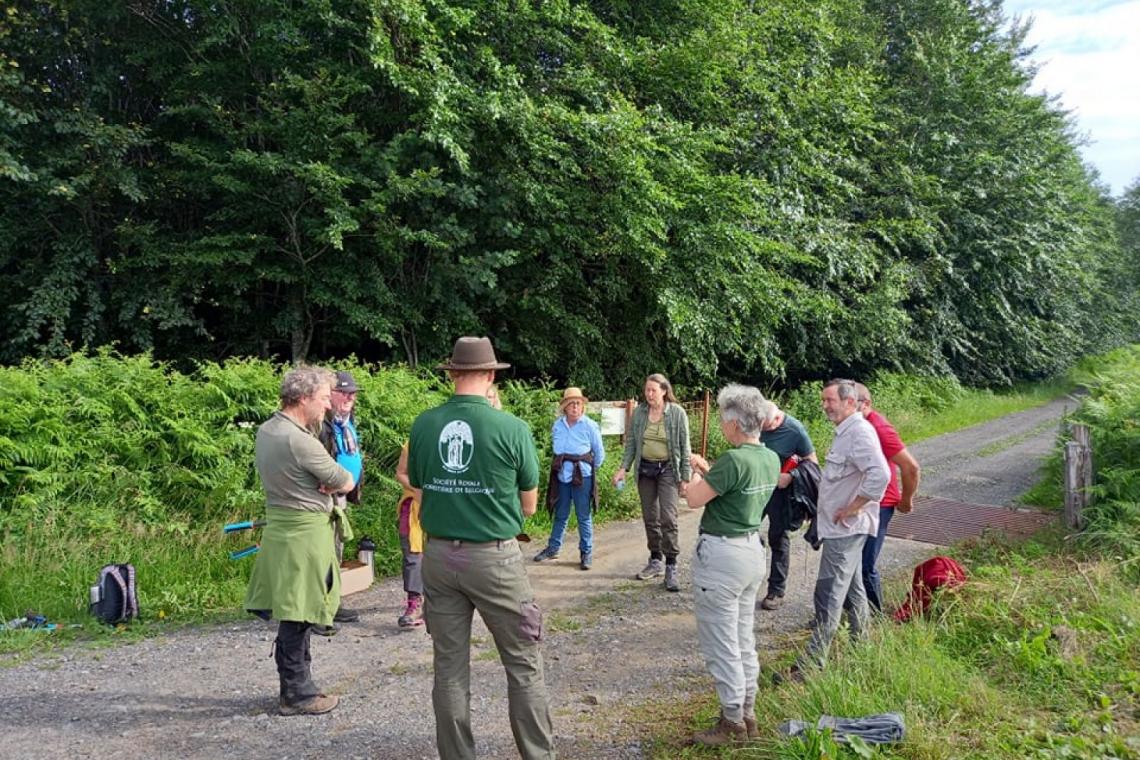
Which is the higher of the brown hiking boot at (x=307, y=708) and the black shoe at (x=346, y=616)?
the black shoe at (x=346, y=616)

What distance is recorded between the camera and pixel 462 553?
3348 millimetres

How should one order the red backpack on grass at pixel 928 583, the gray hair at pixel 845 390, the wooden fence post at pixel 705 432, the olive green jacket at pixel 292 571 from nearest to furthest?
the olive green jacket at pixel 292 571 < the gray hair at pixel 845 390 < the red backpack on grass at pixel 928 583 < the wooden fence post at pixel 705 432

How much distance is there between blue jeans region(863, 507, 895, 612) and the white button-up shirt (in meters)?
0.70

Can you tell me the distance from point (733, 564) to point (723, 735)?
0.86 metres

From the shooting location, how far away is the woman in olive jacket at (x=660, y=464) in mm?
6566

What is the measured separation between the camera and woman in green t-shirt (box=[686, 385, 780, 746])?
3.69 meters

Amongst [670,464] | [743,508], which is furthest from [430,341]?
[743,508]

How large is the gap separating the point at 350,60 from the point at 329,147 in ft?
5.18

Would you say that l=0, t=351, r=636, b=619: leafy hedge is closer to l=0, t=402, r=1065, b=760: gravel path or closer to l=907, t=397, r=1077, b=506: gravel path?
l=0, t=402, r=1065, b=760: gravel path

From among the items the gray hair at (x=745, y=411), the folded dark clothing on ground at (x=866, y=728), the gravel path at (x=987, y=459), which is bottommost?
the folded dark clothing on ground at (x=866, y=728)

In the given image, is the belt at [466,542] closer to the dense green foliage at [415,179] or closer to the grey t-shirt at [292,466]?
the grey t-shirt at [292,466]

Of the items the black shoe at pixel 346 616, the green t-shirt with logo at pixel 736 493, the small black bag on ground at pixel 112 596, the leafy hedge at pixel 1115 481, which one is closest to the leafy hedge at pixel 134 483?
the small black bag on ground at pixel 112 596

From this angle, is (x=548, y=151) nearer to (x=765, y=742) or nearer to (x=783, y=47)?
(x=783, y=47)

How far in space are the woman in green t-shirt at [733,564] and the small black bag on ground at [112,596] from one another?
4.29 m
